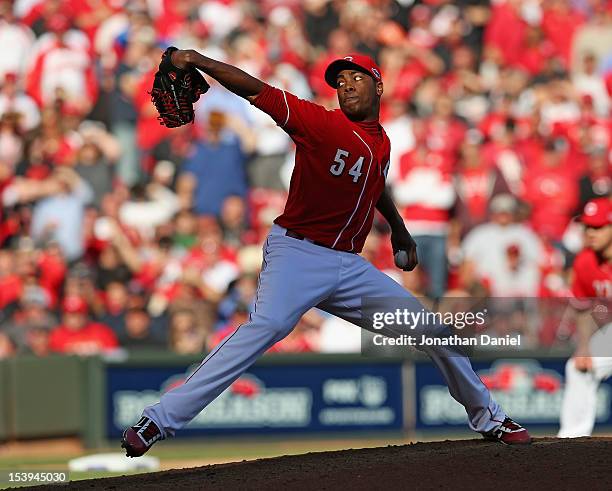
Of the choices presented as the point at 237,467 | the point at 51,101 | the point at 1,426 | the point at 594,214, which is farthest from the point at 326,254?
→ the point at 51,101

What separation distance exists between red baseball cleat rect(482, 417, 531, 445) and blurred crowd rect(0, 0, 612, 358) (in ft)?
16.2

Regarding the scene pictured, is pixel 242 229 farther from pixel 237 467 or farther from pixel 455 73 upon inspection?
pixel 237 467

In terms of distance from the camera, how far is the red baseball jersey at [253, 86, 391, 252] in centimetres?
652

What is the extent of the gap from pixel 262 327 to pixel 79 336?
6348 millimetres

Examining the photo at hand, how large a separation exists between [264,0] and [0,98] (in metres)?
3.59

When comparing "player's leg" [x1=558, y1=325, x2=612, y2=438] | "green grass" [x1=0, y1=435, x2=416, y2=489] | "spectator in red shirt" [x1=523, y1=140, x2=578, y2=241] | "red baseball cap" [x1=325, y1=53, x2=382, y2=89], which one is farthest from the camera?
"spectator in red shirt" [x1=523, y1=140, x2=578, y2=241]

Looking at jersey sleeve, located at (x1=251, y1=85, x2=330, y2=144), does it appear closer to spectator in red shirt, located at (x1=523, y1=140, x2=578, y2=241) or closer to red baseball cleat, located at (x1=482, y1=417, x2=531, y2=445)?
red baseball cleat, located at (x1=482, y1=417, x2=531, y2=445)

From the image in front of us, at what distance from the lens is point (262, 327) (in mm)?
6660

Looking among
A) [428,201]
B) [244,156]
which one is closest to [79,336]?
[244,156]

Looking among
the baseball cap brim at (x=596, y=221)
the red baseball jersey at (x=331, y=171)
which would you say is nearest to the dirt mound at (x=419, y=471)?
the red baseball jersey at (x=331, y=171)

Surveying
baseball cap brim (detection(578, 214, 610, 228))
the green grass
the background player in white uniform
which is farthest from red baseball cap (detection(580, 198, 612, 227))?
the green grass

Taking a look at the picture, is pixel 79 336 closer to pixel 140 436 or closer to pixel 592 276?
pixel 592 276

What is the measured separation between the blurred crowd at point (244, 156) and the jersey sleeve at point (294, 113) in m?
6.03

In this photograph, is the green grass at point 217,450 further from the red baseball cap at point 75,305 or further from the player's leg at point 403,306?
the player's leg at point 403,306
